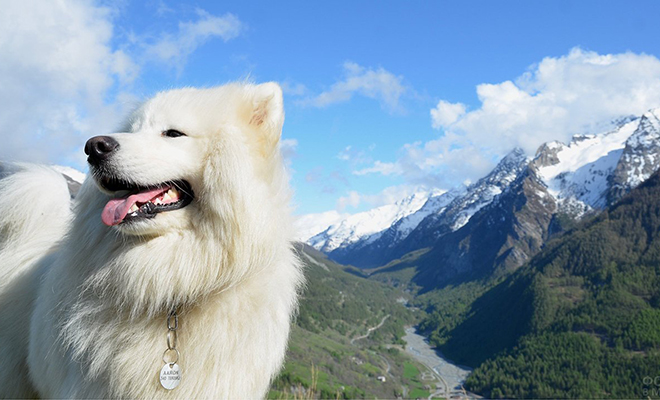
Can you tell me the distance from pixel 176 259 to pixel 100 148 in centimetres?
102

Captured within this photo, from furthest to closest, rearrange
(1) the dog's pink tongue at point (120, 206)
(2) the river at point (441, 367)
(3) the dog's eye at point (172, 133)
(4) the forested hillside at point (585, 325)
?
(2) the river at point (441, 367)
(4) the forested hillside at point (585, 325)
(3) the dog's eye at point (172, 133)
(1) the dog's pink tongue at point (120, 206)

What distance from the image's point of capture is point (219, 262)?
139 inches

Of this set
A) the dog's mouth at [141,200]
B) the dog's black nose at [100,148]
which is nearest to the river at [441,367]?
the dog's mouth at [141,200]

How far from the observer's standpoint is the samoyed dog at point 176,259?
137 inches

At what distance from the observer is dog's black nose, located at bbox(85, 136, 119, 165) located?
3.42 meters

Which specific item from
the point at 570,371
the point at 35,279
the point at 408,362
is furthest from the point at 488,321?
the point at 35,279

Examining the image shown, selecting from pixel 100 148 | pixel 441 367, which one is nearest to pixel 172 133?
pixel 100 148

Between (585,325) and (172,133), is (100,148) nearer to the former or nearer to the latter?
(172,133)

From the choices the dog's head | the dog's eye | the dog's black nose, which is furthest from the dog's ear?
the dog's black nose

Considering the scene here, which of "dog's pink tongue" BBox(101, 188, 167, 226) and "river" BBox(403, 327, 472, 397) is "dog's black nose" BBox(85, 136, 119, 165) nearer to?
"dog's pink tongue" BBox(101, 188, 167, 226)

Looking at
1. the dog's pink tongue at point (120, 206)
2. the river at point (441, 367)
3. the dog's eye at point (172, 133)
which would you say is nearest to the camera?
the dog's pink tongue at point (120, 206)

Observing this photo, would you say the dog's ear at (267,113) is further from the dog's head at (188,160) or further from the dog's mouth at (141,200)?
the dog's mouth at (141,200)

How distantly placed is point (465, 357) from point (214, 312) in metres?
188

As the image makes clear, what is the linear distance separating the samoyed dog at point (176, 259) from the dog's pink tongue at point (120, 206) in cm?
1
